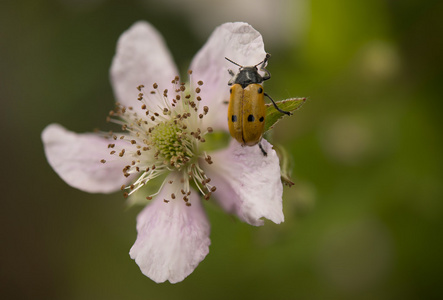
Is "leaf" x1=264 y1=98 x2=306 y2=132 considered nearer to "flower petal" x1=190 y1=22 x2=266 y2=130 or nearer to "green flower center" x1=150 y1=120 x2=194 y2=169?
"flower petal" x1=190 y1=22 x2=266 y2=130

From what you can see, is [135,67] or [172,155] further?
[135,67]

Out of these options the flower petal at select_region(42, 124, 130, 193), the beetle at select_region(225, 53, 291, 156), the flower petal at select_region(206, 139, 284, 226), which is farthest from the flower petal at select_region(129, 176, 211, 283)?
the beetle at select_region(225, 53, 291, 156)

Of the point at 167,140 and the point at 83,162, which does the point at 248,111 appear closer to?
the point at 167,140

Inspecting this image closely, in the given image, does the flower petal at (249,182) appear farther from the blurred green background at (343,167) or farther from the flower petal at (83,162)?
the blurred green background at (343,167)

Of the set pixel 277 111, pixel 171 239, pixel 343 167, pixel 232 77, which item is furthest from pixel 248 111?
pixel 343 167

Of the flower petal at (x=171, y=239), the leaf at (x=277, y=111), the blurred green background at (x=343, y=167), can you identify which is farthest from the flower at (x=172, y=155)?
the blurred green background at (x=343, y=167)
